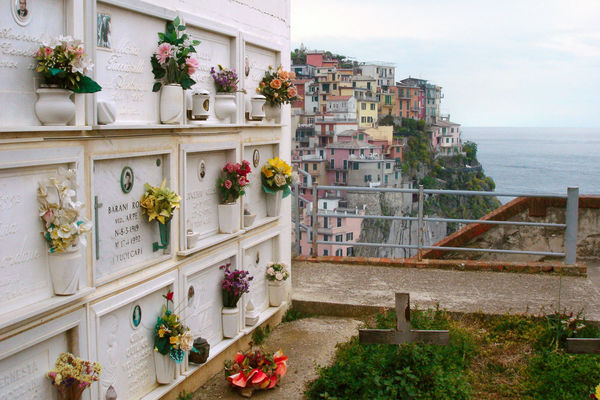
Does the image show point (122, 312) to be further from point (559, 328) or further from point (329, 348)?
point (559, 328)

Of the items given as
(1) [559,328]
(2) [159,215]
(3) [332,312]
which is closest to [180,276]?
(2) [159,215]

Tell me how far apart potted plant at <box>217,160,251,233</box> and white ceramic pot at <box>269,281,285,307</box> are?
124 centimetres

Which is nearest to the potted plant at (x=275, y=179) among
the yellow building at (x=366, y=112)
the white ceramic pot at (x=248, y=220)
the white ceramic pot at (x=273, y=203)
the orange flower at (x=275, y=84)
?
Answer: the white ceramic pot at (x=273, y=203)

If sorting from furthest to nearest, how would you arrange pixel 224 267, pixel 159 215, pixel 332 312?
pixel 332 312
pixel 224 267
pixel 159 215

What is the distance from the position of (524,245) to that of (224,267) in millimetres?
4604

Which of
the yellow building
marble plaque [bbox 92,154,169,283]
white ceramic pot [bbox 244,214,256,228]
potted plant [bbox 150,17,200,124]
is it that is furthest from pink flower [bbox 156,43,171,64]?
the yellow building

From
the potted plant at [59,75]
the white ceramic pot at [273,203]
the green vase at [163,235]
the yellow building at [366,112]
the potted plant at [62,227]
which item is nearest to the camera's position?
the potted plant at [59,75]

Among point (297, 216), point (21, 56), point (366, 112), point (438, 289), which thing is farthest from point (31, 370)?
point (366, 112)

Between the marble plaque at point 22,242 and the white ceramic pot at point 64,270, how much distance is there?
0.12 ft

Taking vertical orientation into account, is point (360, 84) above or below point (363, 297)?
above

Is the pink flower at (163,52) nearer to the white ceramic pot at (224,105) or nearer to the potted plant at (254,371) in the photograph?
the white ceramic pot at (224,105)

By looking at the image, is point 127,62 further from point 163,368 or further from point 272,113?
point 272,113

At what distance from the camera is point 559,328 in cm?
580

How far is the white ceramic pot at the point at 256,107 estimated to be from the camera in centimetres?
595
